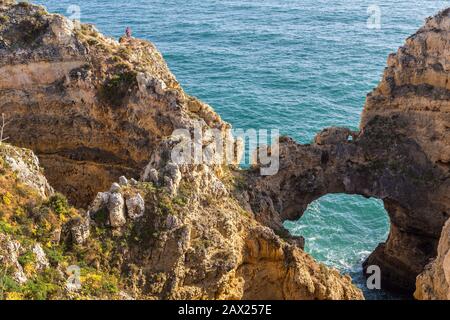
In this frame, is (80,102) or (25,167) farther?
(80,102)

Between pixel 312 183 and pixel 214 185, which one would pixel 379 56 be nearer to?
pixel 312 183

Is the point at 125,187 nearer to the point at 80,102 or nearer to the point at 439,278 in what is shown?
the point at 80,102

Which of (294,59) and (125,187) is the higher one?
(125,187)

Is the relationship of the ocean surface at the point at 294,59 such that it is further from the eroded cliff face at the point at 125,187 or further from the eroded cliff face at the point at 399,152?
the eroded cliff face at the point at 125,187

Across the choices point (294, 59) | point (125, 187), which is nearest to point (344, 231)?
point (125, 187)

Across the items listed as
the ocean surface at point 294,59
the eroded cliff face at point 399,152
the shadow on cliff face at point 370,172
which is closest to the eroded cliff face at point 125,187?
the shadow on cliff face at point 370,172
